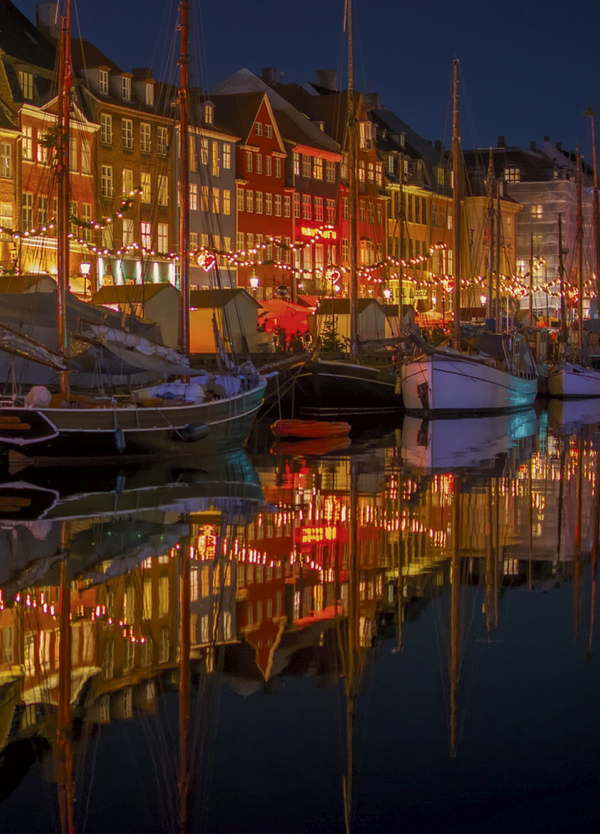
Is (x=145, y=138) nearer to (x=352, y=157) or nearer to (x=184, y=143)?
(x=352, y=157)

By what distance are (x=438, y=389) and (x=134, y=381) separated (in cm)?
1995

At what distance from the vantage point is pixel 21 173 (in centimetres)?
5569

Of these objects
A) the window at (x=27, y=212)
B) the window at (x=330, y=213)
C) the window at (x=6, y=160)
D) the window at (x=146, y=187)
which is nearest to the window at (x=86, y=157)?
the window at (x=146, y=187)

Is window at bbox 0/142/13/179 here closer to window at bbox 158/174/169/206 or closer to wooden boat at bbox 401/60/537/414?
window at bbox 158/174/169/206

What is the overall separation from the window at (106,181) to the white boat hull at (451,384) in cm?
2083

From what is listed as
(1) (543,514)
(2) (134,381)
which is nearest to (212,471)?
(2) (134,381)

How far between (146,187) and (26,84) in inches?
416

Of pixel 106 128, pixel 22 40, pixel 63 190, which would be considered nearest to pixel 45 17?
pixel 22 40

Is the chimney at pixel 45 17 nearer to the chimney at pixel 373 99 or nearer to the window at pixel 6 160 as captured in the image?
the window at pixel 6 160

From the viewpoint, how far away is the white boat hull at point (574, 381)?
6775 cm

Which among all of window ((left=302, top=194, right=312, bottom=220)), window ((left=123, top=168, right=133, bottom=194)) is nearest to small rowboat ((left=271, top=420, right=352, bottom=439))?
window ((left=123, top=168, right=133, bottom=194))

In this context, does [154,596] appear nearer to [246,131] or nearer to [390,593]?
[390,593]

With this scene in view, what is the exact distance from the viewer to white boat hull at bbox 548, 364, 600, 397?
67.8 m

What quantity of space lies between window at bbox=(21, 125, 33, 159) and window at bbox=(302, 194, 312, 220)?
28346 mm
